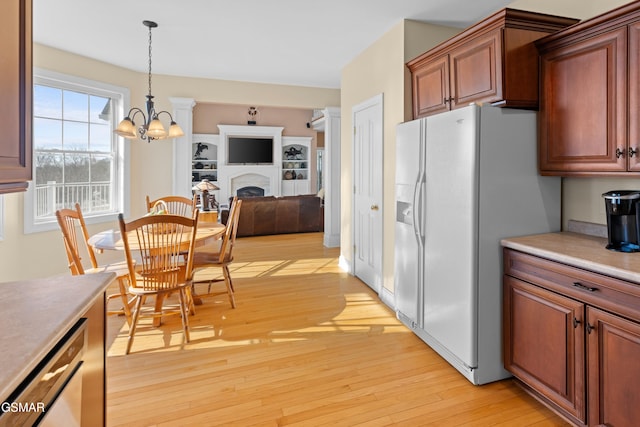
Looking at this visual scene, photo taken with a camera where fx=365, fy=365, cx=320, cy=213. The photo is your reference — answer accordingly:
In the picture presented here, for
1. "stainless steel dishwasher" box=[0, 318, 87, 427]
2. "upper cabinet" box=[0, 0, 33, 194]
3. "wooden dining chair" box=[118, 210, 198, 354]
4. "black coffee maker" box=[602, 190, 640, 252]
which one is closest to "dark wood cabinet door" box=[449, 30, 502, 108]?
"black coffee maker" box=[602, 190, 640, 252]

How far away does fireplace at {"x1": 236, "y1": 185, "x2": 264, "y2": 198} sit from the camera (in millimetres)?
10133

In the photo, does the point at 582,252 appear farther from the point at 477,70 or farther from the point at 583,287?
the point at 477,70

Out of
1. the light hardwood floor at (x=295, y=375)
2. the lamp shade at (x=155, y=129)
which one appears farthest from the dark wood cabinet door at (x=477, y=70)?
the lamp shade at (x=155, y=129)

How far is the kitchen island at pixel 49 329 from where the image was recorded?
32.6 inches

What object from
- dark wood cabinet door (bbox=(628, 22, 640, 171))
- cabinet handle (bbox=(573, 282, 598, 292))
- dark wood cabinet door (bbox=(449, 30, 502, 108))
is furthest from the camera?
dark wood cabinet door (bbox=(449, 30, 502, 108))

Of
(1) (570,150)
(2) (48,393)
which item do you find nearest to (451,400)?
(1) (570,150)

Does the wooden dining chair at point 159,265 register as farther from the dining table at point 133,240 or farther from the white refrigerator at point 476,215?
the white refrigerator at point 476,215

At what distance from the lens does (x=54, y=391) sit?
1.00 meters

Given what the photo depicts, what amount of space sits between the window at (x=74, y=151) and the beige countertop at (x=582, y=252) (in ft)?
15.1

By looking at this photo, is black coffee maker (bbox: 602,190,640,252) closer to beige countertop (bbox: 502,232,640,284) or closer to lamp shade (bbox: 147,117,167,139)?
beige countertop (bbox: 502,232,640,284)

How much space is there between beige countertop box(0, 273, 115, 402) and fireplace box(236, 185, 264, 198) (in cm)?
874

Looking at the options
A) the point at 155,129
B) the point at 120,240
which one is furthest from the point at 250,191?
the point at 120,240

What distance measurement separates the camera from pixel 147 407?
206 centimetres

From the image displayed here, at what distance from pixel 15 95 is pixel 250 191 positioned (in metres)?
9.03
